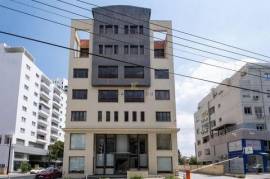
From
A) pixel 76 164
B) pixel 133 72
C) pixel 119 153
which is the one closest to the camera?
pixel 76 164

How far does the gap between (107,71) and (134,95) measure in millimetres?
5840

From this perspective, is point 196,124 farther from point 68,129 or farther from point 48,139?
point 68,129

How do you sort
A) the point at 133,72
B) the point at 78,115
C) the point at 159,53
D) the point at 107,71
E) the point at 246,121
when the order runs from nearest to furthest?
the point at 78,115 → the point at 107,71 → the point at 133,72 → the point at 159,53 → the point at 246,121

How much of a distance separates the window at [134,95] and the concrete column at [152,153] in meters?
5.96

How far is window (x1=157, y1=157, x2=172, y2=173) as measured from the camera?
1856 inches

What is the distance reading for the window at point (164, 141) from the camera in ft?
158

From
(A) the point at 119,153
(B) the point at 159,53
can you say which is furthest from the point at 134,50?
(A) the point at 119,153

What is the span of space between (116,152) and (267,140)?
1131 inches

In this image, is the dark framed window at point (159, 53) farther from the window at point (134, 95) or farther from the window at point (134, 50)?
the window at point (134, 95)

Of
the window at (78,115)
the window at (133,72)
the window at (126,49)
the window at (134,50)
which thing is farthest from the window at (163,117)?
the window at (78,115)

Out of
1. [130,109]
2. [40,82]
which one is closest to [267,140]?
[130,109]

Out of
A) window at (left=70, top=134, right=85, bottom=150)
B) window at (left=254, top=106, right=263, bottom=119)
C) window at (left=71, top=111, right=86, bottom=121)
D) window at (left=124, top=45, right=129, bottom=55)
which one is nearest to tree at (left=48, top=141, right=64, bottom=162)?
window at (left=70, top=134, right=85, bottom=150)

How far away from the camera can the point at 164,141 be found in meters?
48.6

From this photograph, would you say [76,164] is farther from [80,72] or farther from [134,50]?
[134,50]
